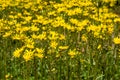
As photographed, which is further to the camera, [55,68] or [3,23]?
[3,23]

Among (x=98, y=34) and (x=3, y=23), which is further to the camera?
(x=3, y=23)

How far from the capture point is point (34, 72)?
628 cm

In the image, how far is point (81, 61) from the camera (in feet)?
20.9

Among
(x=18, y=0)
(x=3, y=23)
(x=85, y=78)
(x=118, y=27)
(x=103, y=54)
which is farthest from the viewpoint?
(x=18, y=0)

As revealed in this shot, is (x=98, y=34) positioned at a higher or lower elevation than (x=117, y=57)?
higher

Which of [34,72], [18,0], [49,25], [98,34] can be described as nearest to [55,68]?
[34,72]

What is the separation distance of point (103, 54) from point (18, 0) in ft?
10.2

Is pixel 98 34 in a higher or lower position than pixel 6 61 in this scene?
higher

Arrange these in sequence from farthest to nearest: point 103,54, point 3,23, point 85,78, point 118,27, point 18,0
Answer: point 18,0, point 118,27, point 3,23, point 103,54, point 85,78

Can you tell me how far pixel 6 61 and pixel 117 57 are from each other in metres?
1.95

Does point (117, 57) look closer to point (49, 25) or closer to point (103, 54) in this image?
point (103, 54)

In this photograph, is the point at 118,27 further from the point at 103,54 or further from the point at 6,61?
the point at 6,61

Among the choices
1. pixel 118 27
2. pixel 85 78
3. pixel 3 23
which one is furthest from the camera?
pixel 118 27

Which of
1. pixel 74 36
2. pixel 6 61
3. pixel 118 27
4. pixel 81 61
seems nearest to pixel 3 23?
pixel 6 61
